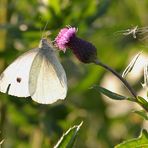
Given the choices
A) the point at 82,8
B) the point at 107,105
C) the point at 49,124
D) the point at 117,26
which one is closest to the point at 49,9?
the point at 82,8

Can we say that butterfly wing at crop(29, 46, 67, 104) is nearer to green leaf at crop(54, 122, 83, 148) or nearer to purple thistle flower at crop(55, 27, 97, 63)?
purple thistle flower at crop(55, 27, 97, 63)

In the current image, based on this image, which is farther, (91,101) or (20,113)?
(91,101)

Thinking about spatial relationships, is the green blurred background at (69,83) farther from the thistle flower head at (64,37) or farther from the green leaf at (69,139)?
the green leaf at (69,139)

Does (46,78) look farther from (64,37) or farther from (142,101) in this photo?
(142,101)

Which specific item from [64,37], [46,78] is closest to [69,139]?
[64,37]

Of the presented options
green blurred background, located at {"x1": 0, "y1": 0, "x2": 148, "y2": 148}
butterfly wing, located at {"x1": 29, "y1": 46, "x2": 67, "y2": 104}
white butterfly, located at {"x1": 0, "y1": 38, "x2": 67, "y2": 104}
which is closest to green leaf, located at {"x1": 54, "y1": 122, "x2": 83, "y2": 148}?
butterfly wing, located at {"x1": 29, "y1": 46, "x2": 67, "y2": 104}

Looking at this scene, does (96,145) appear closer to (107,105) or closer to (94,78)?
(107,105)
